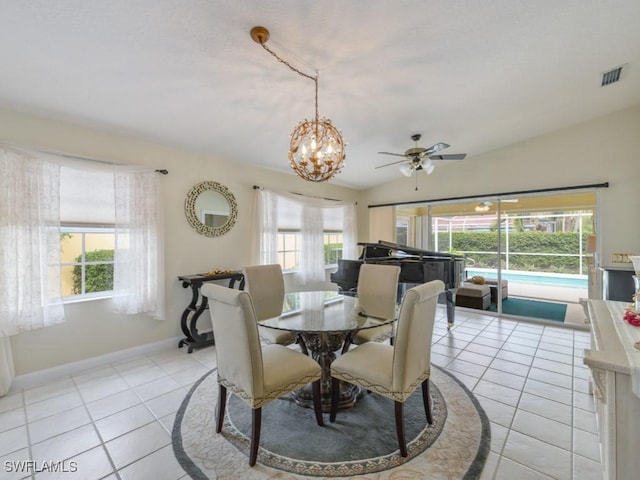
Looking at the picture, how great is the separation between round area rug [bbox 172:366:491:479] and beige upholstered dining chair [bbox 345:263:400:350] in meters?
0.52

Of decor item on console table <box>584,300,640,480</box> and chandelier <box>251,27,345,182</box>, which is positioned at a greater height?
chandelier <box>251,27,345,182</box>

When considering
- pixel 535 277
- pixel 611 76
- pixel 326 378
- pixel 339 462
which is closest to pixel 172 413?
pixel 326 378

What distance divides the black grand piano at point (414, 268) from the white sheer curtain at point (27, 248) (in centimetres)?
338

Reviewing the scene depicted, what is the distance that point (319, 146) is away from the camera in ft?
7.36

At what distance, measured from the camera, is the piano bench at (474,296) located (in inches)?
205

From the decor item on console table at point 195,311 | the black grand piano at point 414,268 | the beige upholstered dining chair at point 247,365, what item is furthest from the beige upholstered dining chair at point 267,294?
the black grand piano at point 414,268

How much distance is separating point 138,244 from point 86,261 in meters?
0.53

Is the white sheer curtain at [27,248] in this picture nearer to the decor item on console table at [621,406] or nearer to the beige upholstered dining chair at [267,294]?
the beige upholstered dining chair at [267,294]

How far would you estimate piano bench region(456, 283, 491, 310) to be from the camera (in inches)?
205

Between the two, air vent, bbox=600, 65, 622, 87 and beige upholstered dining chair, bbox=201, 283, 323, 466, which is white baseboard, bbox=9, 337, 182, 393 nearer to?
beige upholstered dining chair, bbox=201, 283, 323, 466

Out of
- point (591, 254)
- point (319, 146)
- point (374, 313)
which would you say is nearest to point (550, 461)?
point (374, 313)

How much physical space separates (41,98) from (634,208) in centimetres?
699

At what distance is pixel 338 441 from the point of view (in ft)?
6.26

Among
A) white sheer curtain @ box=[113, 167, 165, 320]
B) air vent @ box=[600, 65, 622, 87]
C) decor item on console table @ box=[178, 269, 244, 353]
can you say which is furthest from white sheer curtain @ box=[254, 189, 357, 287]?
air vent @ box=[600, 65, 622, 87]
